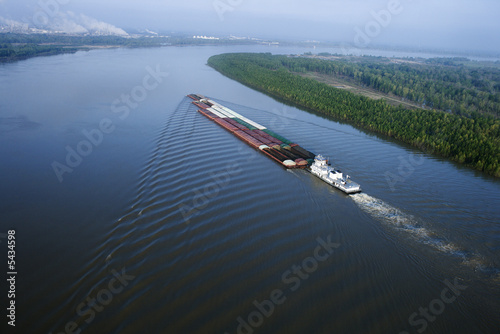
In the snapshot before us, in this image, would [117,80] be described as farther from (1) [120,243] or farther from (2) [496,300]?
(2) [496,300]

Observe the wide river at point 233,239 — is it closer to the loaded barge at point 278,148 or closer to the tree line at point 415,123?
the loaded barge at point 278,148

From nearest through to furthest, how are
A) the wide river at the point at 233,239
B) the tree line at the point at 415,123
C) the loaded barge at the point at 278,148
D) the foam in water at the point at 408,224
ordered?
the wide river at the point at 233,239, the foam in water at the point at 408,224, the loaded barge at the point at 278,148, the tree line at the point at 415,123

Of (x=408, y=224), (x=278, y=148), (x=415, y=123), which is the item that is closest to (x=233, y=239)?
(x=408, y=224)

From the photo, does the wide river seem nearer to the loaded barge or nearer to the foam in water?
the foam in water

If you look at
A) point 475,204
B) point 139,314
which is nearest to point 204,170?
point 139,314

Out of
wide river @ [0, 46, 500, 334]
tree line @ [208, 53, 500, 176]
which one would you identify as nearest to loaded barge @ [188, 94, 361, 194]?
wide river @ [0, 46, 500, 334]

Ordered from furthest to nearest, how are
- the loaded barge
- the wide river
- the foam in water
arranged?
the loaded barge < the foam in water < the wide river

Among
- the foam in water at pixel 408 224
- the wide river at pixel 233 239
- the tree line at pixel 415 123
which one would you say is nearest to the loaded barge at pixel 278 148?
the wide river at pixel 233 239
